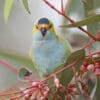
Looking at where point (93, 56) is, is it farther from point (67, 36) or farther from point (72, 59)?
point (67, 36)

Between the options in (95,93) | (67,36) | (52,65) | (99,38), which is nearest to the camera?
(99,38)

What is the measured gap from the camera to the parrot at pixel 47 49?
1.14 m

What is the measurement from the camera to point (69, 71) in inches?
33.2

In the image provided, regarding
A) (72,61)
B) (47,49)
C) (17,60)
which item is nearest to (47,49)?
(47,49)

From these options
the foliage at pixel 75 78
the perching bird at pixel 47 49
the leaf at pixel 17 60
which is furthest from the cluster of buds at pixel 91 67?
the leaf at pixel 17 60

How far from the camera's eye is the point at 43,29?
1.18 m

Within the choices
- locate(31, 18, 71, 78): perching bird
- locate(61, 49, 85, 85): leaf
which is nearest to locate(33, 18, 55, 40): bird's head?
locate(31, 18, 71, 78): perching bird

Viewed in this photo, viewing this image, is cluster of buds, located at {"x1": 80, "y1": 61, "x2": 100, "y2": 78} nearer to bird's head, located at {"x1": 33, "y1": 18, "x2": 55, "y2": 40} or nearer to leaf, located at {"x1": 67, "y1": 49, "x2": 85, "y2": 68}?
leaf, located at {"x1": 67, "y1": 49, "x2": 85, "y2": 68}

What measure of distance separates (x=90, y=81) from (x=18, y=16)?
1606mm

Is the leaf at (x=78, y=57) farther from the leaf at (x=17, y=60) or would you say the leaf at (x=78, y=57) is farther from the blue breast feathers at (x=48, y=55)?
the leaf at (x=17, y=60)

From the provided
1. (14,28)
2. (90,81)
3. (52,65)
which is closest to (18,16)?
(14,28)

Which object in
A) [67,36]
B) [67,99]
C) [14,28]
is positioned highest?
[14,28]

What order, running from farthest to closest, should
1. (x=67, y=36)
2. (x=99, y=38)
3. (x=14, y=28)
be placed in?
(x=14, y=28) < (x=67, y=36) < (x=99, y=38)

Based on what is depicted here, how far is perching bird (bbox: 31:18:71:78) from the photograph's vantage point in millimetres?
1139
